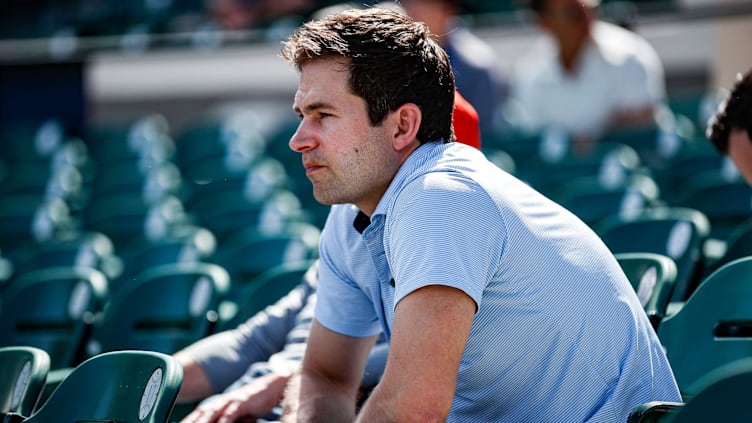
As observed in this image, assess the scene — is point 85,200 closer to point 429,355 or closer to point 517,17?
point 517,17

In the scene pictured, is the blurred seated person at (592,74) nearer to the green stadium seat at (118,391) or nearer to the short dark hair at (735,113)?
the short dark hair at (735,113)

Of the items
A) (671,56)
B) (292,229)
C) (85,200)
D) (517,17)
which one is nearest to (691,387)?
(292,229)

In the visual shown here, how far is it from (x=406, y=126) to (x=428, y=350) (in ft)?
1.64

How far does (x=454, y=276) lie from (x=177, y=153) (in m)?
7.24

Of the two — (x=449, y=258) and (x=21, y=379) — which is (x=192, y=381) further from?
(x=449, y=258)

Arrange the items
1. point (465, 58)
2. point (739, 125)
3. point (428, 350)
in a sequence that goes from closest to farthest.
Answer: point (428, 350)
point (739, 125)
point (465, 58)

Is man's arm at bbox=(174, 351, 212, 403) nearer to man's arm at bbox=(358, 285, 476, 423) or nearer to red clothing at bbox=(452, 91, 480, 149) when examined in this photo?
red clothing at bbox=(452, 91, 480, 149)

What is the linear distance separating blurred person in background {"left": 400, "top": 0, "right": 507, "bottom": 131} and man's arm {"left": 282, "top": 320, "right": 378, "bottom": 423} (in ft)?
10.2

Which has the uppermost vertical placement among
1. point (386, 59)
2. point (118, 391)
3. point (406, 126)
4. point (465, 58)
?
point (386, 59)

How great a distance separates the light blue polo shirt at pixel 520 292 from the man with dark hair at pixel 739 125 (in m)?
1.00

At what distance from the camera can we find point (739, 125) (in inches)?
113

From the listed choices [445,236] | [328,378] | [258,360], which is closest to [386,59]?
[445,236]

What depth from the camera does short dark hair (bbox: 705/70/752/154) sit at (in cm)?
286

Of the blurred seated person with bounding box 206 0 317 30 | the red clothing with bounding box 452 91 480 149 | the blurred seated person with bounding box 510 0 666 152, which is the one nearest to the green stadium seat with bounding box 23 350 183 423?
the red clothing with bounding box 452 91 480 149
